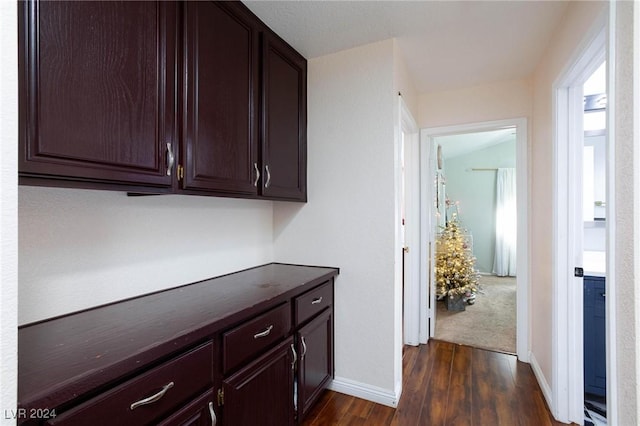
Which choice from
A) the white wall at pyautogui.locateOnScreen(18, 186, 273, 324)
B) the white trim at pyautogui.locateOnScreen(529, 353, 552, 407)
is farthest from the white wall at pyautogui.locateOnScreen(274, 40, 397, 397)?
the white trim at pyautogui.locateOnScreen(529, 353, 552, 407)

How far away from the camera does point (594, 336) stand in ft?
6.65

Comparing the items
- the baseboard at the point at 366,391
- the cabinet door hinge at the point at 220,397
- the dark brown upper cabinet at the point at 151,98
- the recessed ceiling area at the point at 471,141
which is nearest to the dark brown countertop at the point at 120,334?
the cabinet door hinge at the point at 220,397

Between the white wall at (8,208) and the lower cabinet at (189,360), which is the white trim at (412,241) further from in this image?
the white wall at (8,208)

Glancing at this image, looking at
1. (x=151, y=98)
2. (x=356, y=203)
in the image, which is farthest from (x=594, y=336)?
(x=151, y=98)

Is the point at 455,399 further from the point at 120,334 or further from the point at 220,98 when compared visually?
the point at 220,98

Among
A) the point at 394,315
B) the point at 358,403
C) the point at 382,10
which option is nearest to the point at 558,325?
the point at 394,315

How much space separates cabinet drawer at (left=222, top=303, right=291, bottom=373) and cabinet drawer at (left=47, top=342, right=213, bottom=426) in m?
0.09

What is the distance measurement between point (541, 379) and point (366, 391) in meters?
1.33

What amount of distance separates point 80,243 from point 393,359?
6.11 ft

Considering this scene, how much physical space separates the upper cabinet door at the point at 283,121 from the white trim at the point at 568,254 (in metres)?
1.66

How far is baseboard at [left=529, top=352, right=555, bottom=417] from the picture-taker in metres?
1.94

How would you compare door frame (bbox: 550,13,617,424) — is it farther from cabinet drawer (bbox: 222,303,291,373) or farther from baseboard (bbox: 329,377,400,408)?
cabinet drawer (bbox: 222,303,291,373)

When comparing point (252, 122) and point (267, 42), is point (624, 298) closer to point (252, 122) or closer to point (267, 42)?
point (252, 122)

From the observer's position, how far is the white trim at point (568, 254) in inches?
70.2
